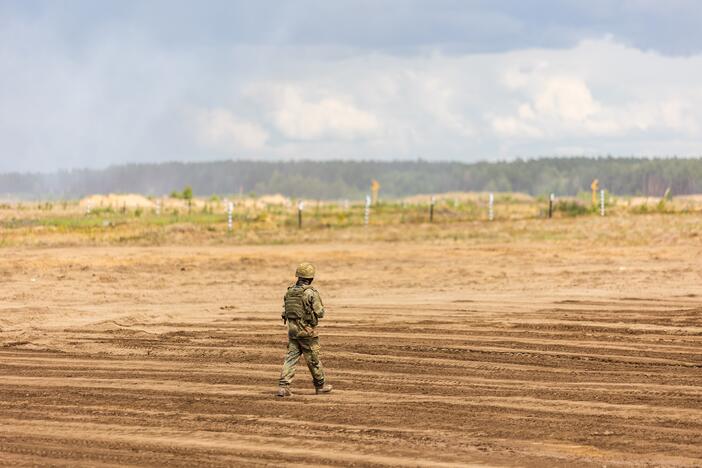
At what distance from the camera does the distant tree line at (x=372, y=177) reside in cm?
13162

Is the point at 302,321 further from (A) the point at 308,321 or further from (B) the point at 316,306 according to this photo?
(B) the point at 316,306

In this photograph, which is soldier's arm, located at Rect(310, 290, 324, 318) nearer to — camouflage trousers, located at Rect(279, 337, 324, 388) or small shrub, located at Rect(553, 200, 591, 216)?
camouflage trousers, located at Rect(279, 337, 324, 388)

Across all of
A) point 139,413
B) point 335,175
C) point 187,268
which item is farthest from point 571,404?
point 335,175

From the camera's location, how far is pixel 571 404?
37.7 feet

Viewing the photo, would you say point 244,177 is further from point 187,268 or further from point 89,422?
point 89,422

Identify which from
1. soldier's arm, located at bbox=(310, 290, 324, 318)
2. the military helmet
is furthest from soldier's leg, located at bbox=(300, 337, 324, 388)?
the military helmet

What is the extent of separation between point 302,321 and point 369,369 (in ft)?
7.98

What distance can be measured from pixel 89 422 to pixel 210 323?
8001 mm

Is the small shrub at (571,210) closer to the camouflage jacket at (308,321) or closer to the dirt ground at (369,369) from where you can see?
the dirt ground at (369,369)

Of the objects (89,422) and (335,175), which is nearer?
(89,422)

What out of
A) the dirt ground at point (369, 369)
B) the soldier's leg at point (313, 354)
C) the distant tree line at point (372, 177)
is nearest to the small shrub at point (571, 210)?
the dirt ground at point (369, 369)

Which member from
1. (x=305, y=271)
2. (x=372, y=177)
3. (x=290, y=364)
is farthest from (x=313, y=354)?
(x=372, y=177)

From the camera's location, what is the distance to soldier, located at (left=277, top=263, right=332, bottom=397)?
1160 centimetres

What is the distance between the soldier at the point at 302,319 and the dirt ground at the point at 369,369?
16.8 inches
